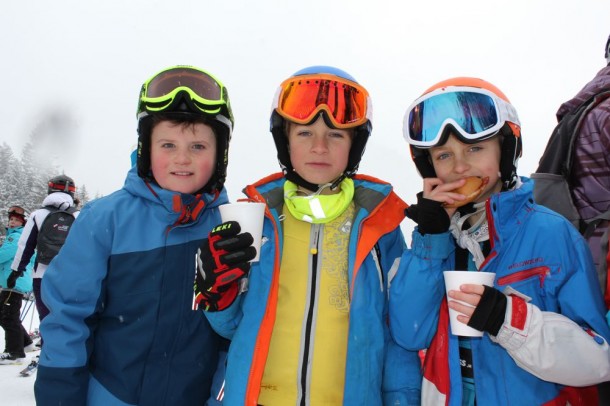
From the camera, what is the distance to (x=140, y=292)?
8.35 ft

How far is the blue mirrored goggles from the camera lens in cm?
261

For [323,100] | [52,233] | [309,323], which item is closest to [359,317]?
[309,323]

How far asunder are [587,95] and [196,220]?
9.29 ft

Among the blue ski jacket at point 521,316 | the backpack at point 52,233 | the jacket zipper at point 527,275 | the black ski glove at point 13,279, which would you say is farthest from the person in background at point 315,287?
the black ski glove at point 13,279

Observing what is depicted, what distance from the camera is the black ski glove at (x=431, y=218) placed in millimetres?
2342

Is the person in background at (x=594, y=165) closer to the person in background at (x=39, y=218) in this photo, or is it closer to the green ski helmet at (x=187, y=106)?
the green ski helmet at (x=187, y=106)

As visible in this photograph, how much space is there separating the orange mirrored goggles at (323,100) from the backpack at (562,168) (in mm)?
1328

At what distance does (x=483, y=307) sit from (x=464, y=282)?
14 centimetres

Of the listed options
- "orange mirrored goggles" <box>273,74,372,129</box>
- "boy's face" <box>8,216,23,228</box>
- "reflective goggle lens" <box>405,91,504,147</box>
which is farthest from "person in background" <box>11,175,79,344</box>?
"reflective goggle lens" <box>405,91,504,147</box>

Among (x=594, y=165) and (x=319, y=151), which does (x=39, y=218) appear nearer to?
(x=319, y=151)

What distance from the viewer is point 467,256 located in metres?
2.56

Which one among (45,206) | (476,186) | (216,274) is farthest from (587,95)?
(45,206)

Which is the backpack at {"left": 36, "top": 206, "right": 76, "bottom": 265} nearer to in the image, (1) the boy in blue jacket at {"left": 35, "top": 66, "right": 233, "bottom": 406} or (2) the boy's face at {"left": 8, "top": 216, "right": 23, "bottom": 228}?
(2) the boy's face at {"left": 8, "top": 216, "right": 23, "bottom": 228}

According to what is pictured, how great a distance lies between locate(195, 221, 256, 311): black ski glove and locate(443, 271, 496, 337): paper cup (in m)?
1.01
